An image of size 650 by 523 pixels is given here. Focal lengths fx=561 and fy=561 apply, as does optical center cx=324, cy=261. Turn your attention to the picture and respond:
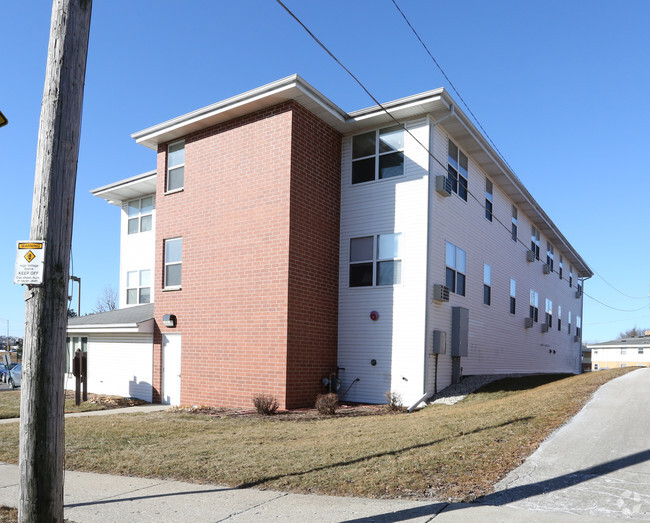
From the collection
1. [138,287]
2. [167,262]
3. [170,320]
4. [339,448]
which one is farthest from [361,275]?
[138,287]

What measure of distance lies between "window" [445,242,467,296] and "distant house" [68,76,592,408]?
9 centimetres

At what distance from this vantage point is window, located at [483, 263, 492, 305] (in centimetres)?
1917

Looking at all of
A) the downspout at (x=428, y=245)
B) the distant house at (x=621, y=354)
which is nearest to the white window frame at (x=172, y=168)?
the downspout at (x=428, y=245)

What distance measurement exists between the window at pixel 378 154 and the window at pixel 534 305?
1256cm

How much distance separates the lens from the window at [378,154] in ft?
51.1

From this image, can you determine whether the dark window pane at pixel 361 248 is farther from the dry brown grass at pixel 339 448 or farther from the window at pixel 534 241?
the window at pixel 534 241

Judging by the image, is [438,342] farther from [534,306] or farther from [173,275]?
[534,306]

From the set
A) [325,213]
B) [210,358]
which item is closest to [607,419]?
[325,213]

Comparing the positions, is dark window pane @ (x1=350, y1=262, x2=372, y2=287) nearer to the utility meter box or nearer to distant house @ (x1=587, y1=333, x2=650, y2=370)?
the utility meter box

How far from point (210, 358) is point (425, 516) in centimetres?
1120

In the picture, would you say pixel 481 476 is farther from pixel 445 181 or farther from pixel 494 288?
pixel 494 288

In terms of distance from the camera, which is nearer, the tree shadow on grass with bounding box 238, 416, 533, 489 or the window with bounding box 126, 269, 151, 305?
the tree shadow on grass with bounding box 238, 416, 533, 489

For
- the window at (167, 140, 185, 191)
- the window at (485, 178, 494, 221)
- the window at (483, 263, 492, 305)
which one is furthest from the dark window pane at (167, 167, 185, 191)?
the window at (483, 263, 492, 305)

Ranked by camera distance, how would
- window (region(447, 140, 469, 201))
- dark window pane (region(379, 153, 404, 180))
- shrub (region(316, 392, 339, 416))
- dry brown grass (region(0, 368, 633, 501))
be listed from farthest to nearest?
1. window (region(447, 140, 469, 201))
2. dark window pane (region(379, 153, 404, 180))
3. shrub (region(316, 392, 339, 416))
4. dry brown grass (region(0, 368, 633, 501))
